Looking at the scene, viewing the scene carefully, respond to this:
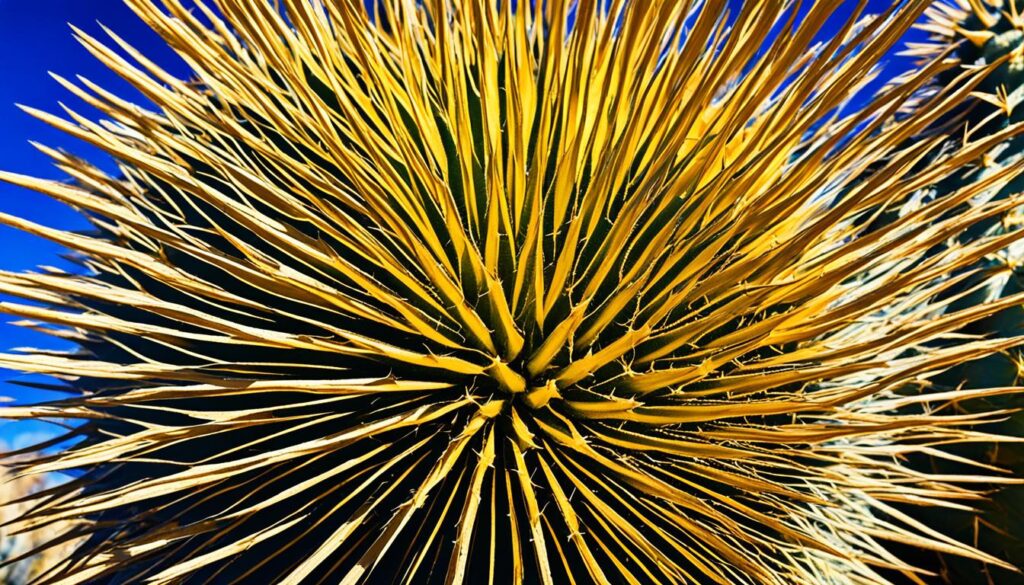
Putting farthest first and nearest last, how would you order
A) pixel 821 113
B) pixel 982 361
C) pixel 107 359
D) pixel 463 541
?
pixel 982 361 → pixel 107 359 → pixel 821 113 → pixel 463 541

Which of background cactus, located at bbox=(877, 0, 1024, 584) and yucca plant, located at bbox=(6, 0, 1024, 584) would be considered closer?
yucca plant, located at bbox=(6, 0, 1024, 584)

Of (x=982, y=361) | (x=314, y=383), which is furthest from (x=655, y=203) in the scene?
(x=982, y=361)

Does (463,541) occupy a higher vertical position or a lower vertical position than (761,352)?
lower

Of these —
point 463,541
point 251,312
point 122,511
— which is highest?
point 251,312

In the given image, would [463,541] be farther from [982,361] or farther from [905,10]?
[982,361]

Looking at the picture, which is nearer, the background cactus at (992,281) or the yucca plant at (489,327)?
the yucca plant at (489,327)

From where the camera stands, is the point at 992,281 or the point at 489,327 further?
the point at 992,281

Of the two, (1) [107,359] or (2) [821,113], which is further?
(1) [107,359]

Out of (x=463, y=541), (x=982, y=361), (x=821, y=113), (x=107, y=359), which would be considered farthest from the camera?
(x=982, y=361)
